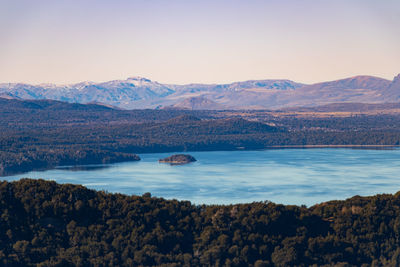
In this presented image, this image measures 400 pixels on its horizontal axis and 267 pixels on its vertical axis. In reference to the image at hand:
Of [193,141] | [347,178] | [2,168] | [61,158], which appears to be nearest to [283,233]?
[347,178]

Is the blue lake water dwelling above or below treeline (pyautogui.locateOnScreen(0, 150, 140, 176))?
below

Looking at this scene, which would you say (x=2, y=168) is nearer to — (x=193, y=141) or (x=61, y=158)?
(x=61, y=158)

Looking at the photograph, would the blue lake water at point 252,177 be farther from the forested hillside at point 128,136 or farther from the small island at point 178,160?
the forested hillside at point 128,136

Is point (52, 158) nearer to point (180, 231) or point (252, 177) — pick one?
point (252, 177)

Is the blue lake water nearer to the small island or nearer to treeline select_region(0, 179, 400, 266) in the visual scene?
the small island

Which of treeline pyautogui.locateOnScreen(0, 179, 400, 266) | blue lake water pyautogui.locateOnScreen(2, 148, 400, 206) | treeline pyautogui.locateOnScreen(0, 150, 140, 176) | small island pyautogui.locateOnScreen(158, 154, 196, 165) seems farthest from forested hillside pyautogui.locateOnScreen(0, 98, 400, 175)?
treeline pyautogui.locateOnScreen(0, 179, 400, 266)

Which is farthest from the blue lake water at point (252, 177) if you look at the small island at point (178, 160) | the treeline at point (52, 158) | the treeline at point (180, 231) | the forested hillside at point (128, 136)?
the treeline at point (180, 231)
